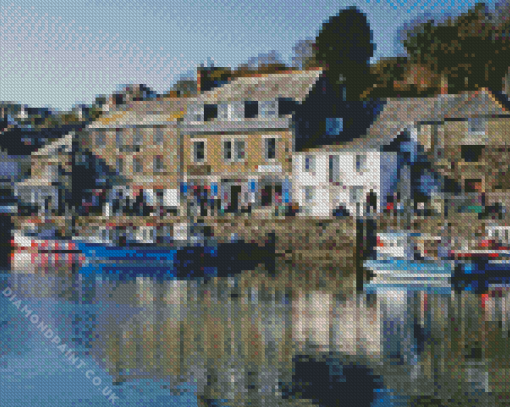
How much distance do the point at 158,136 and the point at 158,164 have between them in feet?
7.30

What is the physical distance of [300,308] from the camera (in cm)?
3706

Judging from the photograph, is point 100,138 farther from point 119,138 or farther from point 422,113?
point 422,113

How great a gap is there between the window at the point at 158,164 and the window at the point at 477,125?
2405 cm

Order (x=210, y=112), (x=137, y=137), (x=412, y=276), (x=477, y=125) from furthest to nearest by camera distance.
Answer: (x=137, y=137) → (x=210, y=112) → (x=477, y=125) → (x=412, y=276)

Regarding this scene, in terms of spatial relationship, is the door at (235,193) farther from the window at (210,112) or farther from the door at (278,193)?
the window at (210,112)

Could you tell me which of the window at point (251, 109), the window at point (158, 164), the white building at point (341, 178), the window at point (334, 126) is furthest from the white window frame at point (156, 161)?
the window at point (334, 126)

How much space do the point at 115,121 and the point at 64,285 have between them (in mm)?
30643

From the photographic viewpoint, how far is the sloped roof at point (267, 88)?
65312 millimetres

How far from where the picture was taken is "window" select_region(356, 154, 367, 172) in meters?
61.4

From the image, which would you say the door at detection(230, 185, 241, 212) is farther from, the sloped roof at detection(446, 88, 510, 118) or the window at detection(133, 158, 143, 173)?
the sloped roof at detection(446, 88, 510, 118)

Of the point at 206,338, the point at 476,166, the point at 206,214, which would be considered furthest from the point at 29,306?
the point at 476,166

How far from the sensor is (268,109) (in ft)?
212

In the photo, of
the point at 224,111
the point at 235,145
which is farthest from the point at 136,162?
the point at 235,145

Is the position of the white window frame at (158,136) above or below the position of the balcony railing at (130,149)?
above
